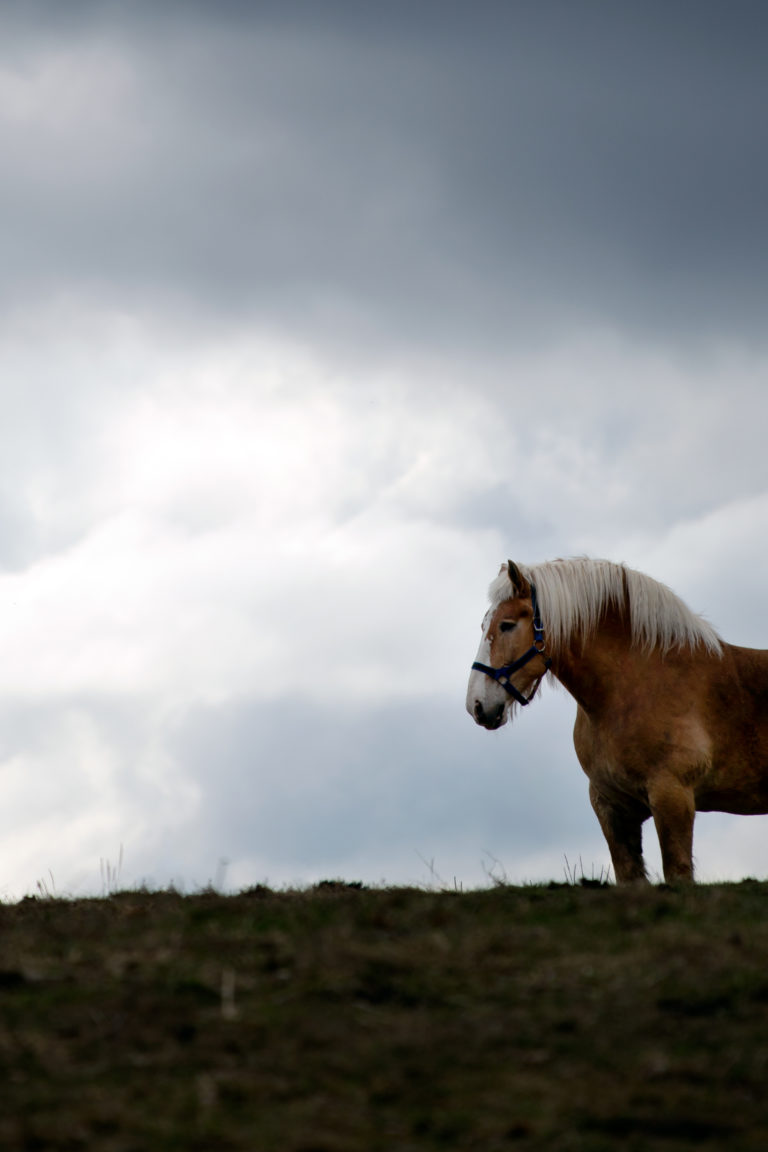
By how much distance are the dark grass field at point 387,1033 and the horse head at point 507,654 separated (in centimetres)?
326

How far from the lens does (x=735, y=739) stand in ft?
33.6

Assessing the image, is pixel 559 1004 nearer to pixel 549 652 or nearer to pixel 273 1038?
pixel 273 1038

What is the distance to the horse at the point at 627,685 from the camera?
9.97 m

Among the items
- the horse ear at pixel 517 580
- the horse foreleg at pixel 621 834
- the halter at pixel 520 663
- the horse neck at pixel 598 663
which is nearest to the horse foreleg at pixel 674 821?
the horse foreleg at pixel 621 834

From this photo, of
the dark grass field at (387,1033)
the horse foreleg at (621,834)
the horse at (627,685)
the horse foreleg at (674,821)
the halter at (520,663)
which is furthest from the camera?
the horse foreleg at (621,834)

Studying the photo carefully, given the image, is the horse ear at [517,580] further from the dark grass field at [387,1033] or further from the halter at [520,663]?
the dark grass field at [387,1033]

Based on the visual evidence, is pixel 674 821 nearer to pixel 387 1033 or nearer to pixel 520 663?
pixel 520 663

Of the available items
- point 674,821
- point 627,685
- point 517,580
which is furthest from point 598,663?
point 674,821

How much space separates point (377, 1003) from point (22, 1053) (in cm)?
146

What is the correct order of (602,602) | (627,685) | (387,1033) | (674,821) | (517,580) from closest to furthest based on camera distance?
(387,1033) < (674,821) < (627,685) < (517,580) < (602,602)

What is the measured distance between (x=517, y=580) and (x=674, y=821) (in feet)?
7.33

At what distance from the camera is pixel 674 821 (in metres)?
9.73

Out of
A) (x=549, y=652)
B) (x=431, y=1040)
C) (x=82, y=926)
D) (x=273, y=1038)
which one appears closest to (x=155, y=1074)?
(x=273, y=1038)

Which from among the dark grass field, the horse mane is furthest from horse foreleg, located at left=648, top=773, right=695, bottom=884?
the dark grass field
